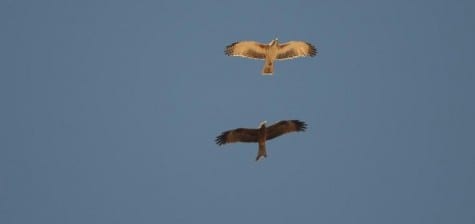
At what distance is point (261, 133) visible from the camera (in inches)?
1135

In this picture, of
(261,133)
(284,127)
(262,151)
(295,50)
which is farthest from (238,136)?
(295,50)

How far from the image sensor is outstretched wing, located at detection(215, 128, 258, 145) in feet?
94.7

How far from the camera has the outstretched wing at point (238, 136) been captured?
94.7ft

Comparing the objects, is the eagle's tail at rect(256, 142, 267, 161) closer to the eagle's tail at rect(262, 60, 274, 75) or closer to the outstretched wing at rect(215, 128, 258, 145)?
the outstretched wing at rect(215, 128, 258, 145)

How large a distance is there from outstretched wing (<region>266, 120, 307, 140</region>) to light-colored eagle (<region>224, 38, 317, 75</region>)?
2100 mm

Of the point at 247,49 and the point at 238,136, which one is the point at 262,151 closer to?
the point at 238,136

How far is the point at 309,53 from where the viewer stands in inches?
1216

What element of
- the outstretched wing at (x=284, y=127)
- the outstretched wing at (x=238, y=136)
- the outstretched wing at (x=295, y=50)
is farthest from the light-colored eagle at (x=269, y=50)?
the outstretched wing at (x=238, y=136)

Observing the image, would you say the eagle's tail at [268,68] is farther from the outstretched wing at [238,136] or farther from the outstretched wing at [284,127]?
the outstretched wing at [238,136]

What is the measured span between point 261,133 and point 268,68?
2759 mm

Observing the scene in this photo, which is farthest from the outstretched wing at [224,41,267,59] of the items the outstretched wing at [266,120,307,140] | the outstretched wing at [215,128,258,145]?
the outstretched wing at [215,128,258,145]

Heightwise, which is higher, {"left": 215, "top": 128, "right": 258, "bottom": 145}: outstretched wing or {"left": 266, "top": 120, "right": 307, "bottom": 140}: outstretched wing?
A: {"left": 266, "top": 120, "right": 307, "bottom": 140}: outstretched wing

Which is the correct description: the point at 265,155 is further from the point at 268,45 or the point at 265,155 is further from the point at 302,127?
the point at 268,45

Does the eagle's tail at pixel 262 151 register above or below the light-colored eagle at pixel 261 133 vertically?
below
